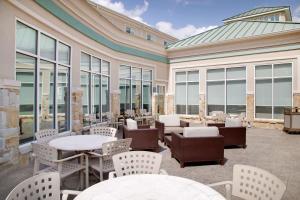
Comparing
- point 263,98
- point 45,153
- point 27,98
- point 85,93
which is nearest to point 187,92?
point 263,98

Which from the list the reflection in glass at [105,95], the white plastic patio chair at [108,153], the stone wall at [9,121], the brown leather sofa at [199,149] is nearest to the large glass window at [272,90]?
the brown leather sofa at [199,149]

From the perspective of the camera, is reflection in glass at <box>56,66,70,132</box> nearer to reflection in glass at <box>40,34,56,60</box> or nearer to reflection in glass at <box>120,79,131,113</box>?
reflection in glass at <box>40,34,56,60</box>

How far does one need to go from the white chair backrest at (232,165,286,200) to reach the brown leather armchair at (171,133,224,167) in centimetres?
299

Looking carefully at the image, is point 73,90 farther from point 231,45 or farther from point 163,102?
point 231,45

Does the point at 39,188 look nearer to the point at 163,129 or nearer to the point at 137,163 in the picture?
the point at 137,163

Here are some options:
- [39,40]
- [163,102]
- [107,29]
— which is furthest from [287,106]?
[39,40]

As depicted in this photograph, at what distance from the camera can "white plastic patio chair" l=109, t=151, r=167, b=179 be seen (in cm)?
282

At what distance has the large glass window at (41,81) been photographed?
5.64m

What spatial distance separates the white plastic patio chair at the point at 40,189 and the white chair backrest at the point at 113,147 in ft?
4.96

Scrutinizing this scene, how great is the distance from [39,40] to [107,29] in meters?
4.55

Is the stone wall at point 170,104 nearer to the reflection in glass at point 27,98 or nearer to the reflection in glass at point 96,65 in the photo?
the reflection in glass at point 96,65

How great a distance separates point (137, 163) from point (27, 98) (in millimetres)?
4328

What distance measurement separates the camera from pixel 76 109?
8070 millimetres

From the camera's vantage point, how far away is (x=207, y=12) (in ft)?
57.0
